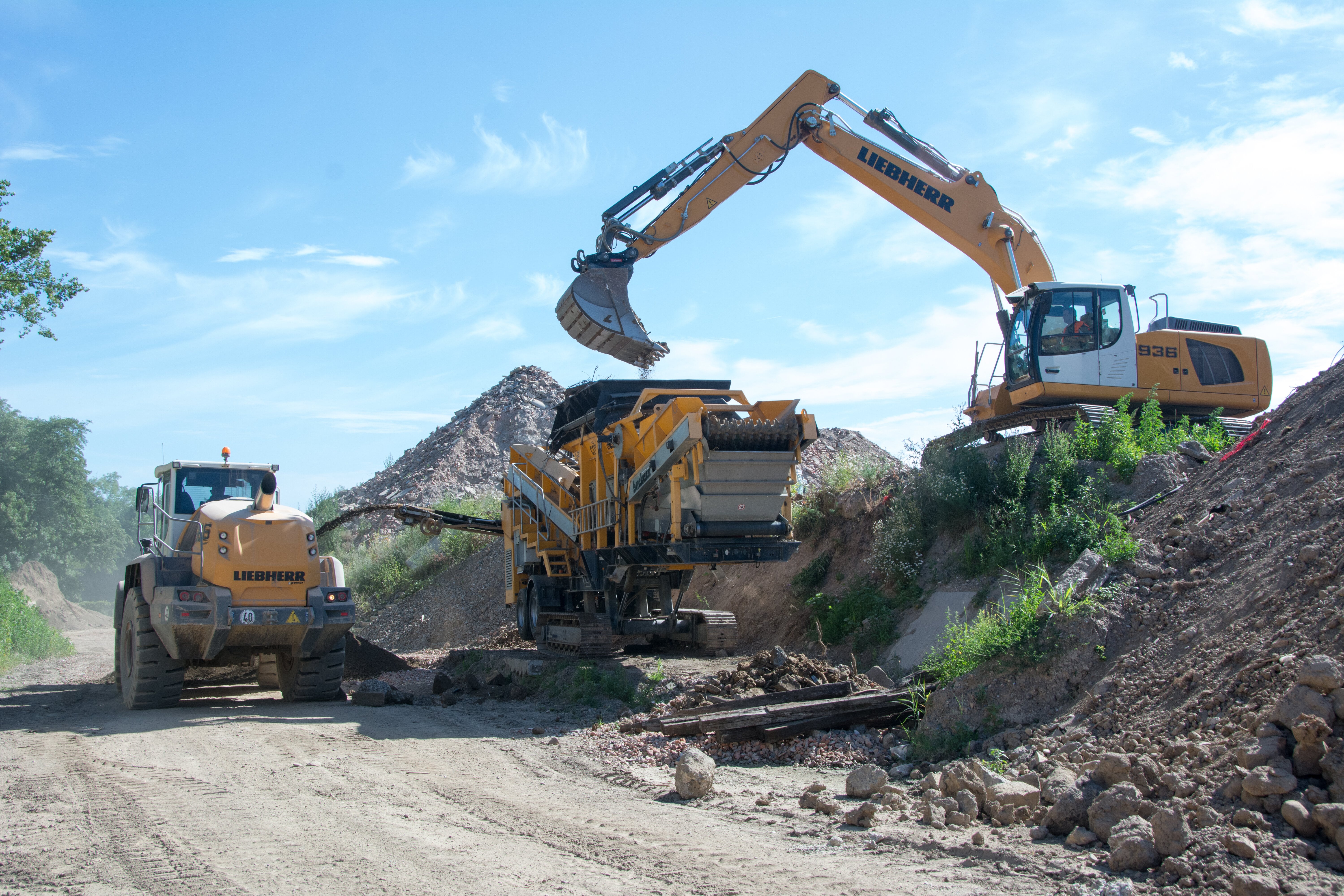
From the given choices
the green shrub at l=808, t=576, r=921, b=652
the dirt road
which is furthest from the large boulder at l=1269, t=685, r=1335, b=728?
the green shrub at l=808, t=576, r=921, b=652

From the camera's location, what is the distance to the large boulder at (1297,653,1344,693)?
15.6 feet

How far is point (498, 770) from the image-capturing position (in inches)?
277

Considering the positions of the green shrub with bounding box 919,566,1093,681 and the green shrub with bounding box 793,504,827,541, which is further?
the green shrub with bounding box 793,504,827,541

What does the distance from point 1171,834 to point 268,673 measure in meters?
11.3

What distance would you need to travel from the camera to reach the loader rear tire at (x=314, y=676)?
10.6 m

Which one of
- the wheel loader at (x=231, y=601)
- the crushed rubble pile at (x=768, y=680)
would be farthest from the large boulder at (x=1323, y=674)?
the wheel loader at (x=231, y=601)

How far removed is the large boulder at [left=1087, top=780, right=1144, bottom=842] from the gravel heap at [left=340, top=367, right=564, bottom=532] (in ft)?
78.8

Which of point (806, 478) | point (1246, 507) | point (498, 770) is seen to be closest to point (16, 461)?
point (806, 478)

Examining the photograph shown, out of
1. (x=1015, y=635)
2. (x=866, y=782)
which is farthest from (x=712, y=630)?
(x=866, y=782)

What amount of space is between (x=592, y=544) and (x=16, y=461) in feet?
154

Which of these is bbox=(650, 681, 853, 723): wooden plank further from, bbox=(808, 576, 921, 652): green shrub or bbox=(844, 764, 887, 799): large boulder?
bbox=(808, 576, 921, 652): green shrub

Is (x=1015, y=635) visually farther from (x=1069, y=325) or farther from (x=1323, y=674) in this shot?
(x=1069, y=325)

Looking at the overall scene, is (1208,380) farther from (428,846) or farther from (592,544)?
(428,846)

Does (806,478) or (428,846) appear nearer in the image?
(428,846)
